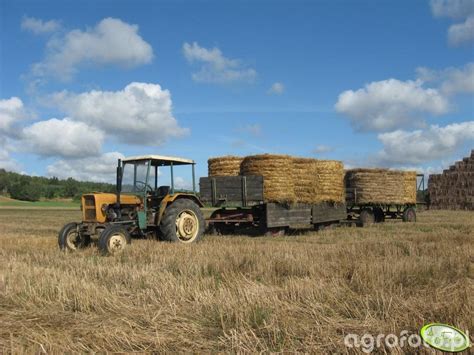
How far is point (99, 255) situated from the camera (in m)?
8.70

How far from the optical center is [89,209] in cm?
1049

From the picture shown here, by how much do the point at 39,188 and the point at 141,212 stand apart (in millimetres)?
71945

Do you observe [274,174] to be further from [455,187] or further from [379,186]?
[455,187]

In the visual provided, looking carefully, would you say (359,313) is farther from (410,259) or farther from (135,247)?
(135,247)

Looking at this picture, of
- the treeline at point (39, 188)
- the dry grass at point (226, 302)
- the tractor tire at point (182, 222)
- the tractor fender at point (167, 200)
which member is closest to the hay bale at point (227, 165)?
the tractor fender at point (167, 200)

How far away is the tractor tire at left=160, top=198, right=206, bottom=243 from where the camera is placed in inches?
425

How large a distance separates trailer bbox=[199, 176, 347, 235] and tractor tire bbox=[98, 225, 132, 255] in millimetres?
4389

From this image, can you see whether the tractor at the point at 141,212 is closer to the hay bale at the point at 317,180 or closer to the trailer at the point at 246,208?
the trailer at the point at 246,208

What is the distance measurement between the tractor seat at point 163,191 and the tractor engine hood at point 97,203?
2.75 feet

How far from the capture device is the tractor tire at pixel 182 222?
35.4 feet

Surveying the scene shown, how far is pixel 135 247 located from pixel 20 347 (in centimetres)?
564

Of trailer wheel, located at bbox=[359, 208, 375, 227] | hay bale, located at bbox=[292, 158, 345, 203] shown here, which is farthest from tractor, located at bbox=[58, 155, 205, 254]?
trailer wheel, located at bbox=[359, 208, 375, 227]

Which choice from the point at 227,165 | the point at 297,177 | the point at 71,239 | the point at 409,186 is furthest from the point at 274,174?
the point at 409,186

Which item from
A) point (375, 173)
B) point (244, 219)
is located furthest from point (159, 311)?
point (375, 173)
